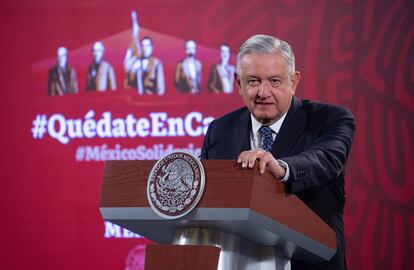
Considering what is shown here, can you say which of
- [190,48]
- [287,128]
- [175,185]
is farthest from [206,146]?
[190,48]

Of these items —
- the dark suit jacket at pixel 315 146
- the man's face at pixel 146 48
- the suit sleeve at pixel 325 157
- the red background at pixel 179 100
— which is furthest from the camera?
the man's face at pixel 146 48

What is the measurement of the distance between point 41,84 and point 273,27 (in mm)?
1516

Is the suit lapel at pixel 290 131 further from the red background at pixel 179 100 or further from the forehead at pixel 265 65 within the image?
the red background at pixel 179 100

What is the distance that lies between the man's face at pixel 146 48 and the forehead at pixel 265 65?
227 centimetres

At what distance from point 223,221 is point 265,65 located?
0.65 meters

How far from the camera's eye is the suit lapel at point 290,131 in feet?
6.53

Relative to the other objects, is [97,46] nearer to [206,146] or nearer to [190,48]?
[190,48]

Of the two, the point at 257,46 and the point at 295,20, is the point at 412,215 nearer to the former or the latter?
the point at 295,20

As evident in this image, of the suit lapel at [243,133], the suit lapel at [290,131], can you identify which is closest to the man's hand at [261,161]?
the suit lapel at [290,131]

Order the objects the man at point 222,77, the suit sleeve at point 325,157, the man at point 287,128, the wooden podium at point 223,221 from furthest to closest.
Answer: the man at point 222,77
the man at point 287,128
the suit sleeve at point 325,157
the wooden podium at point 223,221

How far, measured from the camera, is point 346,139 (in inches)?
78.4

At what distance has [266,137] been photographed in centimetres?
210

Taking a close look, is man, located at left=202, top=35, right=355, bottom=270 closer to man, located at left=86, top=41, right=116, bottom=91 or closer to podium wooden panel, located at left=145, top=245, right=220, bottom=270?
podium wooden panel, located at left=145, top=245, right=220, bottom=270

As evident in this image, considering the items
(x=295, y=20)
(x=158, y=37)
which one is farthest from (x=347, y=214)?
(x=158, y=37)
